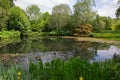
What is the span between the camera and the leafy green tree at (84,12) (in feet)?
189

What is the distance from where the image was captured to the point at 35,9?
280ft

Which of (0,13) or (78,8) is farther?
(78,8)

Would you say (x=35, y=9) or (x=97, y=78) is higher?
(x=35, y=9)

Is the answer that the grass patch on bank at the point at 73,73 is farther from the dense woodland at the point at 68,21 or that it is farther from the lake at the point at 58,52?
the dense woodland at the point at 68,21

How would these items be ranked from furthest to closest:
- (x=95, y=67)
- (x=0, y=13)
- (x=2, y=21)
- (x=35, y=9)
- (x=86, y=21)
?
(x=35, y=9) < (x=86, y=21) < (x=2, y=21) < (x=0, y=13) < (x=95, y=67)

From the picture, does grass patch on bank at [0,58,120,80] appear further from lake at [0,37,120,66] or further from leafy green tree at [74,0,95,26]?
leafy green tree at [74,0,95,26]

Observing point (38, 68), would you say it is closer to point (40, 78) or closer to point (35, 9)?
point (40, 78)

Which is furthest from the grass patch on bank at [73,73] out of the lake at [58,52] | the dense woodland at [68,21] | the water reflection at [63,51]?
the dense woodland at [68,21]

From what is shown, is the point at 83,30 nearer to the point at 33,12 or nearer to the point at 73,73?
the point at 33,12

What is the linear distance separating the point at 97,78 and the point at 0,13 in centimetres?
3489

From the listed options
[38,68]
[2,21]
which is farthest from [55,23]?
[38,68]

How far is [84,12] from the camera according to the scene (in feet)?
189

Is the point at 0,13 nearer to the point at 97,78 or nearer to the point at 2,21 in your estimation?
the point at 2,21

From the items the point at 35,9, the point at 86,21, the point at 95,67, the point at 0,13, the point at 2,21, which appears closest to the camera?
the point at 95,67
